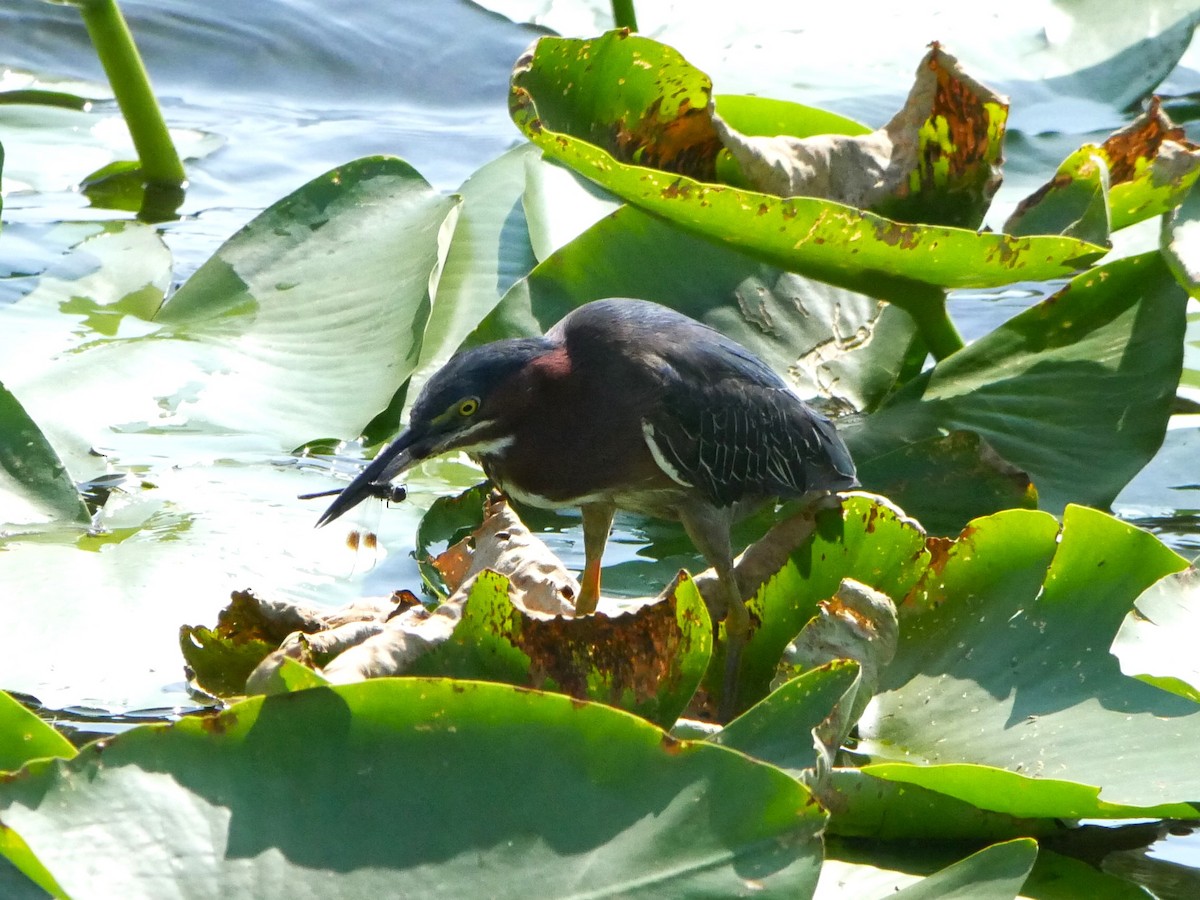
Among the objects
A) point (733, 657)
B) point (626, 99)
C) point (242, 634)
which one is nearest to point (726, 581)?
point (733, 657)

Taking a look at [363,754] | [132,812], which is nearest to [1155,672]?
[363,754]

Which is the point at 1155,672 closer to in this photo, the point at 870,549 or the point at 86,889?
the point at 870,549

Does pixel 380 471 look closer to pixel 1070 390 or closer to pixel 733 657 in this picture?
pixel 733 657

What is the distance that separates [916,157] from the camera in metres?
3.29

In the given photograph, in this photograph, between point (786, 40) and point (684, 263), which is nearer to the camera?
point (684, 263)

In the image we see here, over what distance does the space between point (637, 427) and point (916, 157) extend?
85cm

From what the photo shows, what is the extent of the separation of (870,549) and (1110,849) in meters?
0.55

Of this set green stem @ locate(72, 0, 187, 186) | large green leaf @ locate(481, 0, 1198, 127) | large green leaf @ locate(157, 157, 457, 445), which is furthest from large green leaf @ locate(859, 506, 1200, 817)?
large green leaf @ locate(481, 0, 1198, 127)

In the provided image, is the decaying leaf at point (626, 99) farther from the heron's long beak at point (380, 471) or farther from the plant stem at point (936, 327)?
the heron's long beak at point (380, 471)

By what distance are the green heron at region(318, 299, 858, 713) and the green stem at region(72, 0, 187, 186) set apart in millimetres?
1515

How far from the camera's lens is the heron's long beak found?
2.58m

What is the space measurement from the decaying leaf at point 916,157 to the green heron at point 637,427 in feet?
1.21

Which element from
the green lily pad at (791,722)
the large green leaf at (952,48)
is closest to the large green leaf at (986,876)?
the green lily pad at (791,722)

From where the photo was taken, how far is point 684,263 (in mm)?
3441
